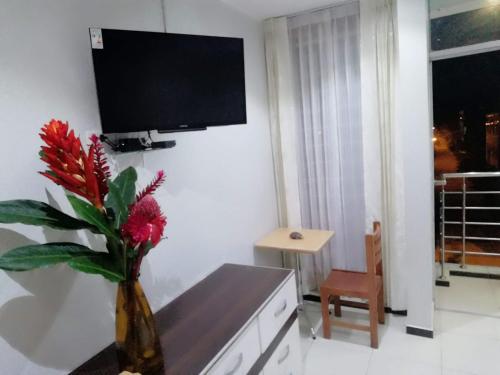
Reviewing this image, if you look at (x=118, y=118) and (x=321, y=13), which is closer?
(x=118, y=118)

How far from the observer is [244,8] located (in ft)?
8.57

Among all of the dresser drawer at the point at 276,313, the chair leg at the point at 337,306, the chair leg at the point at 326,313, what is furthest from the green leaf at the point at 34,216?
the chair leg at the point at 337,306

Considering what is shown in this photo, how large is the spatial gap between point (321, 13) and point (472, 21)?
3.62 feet

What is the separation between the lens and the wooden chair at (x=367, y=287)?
2.39 metres

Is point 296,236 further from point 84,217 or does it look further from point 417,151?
point 84,217

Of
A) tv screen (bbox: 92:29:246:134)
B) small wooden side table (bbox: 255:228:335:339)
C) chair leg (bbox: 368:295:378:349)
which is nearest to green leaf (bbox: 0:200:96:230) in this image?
tv screen (bbox: 92:29:246:134)

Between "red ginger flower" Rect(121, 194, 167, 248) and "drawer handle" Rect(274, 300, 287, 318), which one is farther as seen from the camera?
"drawer handle" Rect(274, 300, 287, 318)

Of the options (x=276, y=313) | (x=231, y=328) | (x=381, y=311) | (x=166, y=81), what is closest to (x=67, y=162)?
(x=166, y=81)

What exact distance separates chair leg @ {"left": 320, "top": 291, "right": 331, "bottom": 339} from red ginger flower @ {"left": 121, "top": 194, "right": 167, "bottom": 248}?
181 centimetres

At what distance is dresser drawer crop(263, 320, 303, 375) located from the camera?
1805mm

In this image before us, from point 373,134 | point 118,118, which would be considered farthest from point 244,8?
point 118,118

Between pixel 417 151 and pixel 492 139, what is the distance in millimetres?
1547

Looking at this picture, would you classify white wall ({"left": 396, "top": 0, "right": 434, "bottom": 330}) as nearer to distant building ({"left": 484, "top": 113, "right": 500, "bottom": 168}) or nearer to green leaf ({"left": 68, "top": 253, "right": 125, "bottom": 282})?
distant building ({"left": 484, "top": 113, "right": 500, "bottom": 168})

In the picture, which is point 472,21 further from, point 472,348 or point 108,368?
point 108,368
